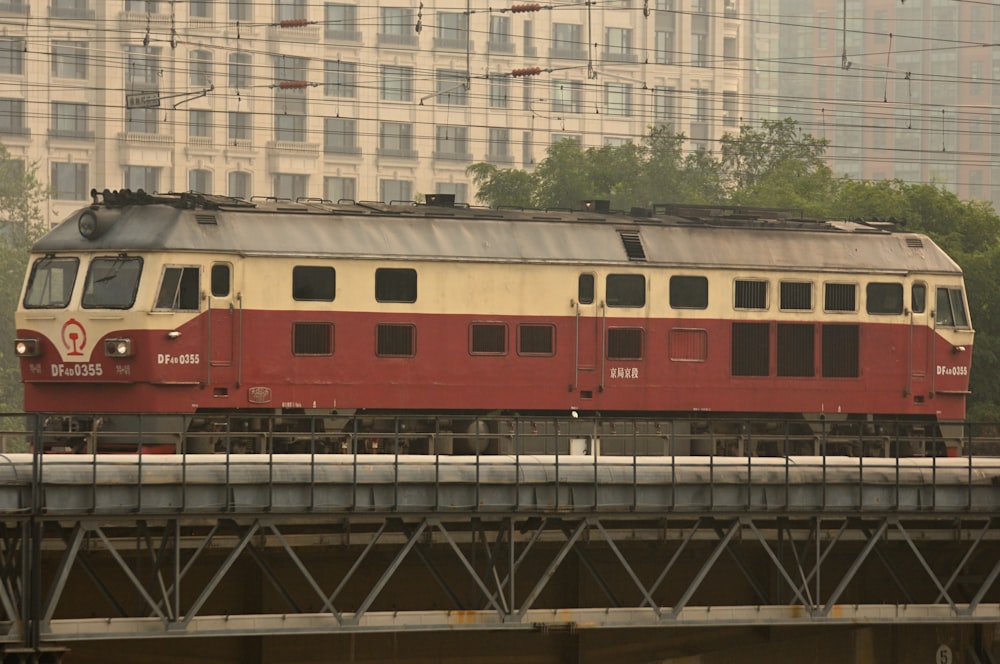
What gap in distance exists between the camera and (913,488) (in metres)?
34.0

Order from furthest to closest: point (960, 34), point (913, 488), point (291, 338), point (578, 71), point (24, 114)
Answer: point (960, 34) < point (578, 71) < point (24, 114) < point (291, 338) < point (913, 488)

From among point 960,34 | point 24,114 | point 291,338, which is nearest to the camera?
point 291,338

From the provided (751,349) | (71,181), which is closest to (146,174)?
(71,181)

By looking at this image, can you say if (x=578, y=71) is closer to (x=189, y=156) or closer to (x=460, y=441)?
(x=189, y=156)

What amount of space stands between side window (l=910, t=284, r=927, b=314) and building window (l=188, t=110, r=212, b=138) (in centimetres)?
7653

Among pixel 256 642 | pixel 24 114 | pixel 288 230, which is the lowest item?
pixel 256 642

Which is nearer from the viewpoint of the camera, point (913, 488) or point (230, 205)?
point (913, 488)

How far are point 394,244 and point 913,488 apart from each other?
1227cm

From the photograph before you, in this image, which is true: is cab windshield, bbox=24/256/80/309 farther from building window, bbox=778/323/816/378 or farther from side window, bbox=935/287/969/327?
side window, bbox=935/287/969/327

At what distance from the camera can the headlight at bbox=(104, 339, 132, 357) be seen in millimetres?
35188

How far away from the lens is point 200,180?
11200 centimetres

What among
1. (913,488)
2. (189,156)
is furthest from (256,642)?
(189,156)

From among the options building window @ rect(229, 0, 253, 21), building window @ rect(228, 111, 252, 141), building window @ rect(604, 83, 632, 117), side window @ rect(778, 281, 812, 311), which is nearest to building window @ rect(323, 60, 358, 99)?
building window @ rect(228, 111, 252, 141)

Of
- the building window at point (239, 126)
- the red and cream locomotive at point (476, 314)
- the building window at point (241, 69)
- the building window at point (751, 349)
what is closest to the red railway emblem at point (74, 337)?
the red and cream locomotive at point (476, 314)
